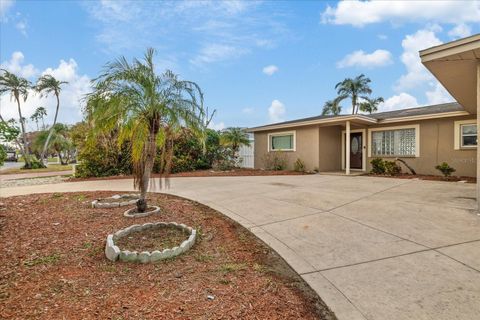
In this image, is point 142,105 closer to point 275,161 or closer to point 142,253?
point 142,253

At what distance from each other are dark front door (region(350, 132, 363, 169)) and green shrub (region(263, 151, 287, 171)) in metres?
3.61

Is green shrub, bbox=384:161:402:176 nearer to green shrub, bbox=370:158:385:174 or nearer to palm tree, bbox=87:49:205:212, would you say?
green shrub, bbox=370:158:385:174

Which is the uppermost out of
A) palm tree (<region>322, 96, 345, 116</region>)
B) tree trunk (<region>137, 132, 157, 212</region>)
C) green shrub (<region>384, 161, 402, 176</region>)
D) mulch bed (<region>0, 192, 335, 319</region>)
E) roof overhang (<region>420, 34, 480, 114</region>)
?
palm tree (<region>322, 96, 345, 116</region>)

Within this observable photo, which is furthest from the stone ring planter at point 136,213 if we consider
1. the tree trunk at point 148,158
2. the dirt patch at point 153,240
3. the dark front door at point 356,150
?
the dark front door at point 356,150

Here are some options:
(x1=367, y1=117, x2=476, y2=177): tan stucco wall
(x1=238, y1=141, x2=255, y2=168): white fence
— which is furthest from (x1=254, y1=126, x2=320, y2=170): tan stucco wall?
(x1=367, y1=117, x2=476, y2=177): tan stucco wall

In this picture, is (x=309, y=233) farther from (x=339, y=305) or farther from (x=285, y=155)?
(x=285, y=155)

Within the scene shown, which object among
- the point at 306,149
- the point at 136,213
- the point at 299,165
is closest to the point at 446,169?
the point at 306,149

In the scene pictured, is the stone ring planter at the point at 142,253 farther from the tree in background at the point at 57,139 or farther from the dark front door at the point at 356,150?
the tree in background at the point at 57,139

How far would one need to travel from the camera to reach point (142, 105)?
4238 mm

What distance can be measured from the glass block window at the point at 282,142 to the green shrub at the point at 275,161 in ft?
1.29

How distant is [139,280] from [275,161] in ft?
42.0

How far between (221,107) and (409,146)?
35.1ft

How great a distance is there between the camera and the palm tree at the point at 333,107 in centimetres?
2718

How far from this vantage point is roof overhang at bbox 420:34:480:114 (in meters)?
4.58
